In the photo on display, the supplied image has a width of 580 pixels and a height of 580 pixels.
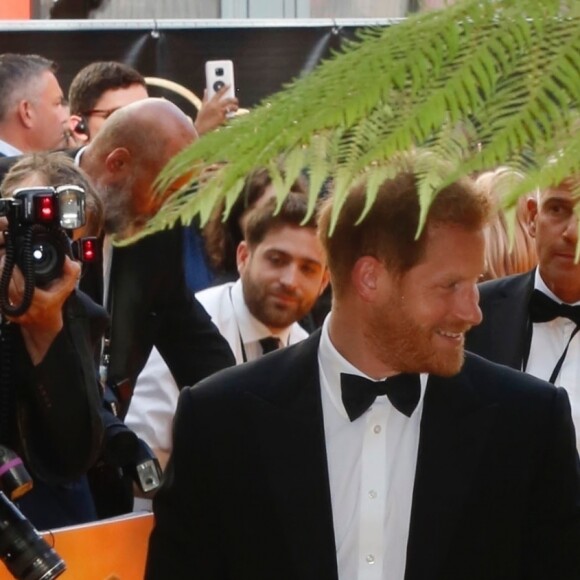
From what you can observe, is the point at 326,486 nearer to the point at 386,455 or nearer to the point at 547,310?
the point at 386,455

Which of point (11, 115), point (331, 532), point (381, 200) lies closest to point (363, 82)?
point (381, 200)

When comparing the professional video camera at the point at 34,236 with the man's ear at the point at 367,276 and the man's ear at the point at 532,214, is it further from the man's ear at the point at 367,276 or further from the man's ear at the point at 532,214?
the man's ear at the point at 532,214

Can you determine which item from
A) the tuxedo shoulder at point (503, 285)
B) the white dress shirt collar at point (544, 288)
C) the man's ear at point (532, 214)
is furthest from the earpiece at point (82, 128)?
the white dress shirt collar at point (544, 288)

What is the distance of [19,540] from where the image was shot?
9.98ft

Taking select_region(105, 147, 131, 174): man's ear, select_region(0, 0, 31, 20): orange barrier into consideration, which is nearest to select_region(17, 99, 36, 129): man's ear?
select_region(105, 147, 131, 174): man's ear

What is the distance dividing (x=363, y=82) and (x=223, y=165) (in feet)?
0.33

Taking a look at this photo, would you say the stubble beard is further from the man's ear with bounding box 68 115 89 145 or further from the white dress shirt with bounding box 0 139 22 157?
the man's ear with bounding box 68 115 89 145

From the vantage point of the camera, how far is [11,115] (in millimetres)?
5535

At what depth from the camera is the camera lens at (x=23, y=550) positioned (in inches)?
118

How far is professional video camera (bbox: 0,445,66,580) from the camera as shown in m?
3.01

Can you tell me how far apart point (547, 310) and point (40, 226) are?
1.53 meters

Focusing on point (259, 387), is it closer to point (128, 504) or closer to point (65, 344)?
point (65, 344)

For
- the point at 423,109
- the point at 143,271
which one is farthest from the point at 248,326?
the point at 423,109

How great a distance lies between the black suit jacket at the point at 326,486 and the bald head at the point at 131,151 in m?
1.25
